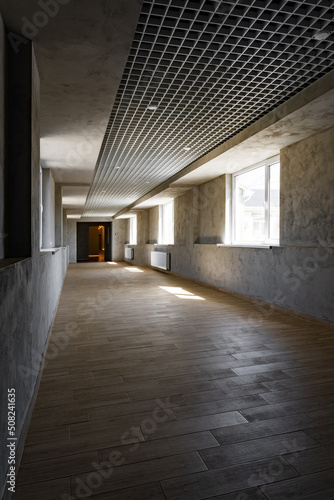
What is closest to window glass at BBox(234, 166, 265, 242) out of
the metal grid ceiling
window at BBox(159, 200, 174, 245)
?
the metal grid ceiling

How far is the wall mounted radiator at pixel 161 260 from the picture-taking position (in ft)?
37.0

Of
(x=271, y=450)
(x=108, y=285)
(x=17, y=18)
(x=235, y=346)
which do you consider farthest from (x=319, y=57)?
(x=108, y=285)

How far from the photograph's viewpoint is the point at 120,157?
21.1 feet

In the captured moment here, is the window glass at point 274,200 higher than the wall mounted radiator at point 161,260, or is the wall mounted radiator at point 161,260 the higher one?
the window glass at point 274,200

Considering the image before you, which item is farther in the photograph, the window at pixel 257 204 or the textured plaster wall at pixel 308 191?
the window at pixel 257 204

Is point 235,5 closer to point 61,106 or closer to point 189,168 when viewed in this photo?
point 61,106

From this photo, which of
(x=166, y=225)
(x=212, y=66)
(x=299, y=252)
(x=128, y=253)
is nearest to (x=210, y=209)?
(x=299, y=252)

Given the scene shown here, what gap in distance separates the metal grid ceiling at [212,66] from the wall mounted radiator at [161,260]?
19.9 ft

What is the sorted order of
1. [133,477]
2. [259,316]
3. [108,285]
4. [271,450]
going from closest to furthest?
[133,477] < [271,450] < [259,316] < [108,285]

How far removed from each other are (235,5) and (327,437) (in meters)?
2.81

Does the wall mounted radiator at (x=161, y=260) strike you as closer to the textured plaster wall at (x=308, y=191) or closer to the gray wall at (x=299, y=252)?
the gray wall at (x=299, y=252)

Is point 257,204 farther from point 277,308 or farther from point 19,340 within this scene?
point 19,340

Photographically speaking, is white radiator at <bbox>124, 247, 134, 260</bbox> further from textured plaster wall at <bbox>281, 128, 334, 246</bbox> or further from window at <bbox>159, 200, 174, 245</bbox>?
textured plaster wall at <bbox>281, 128, 334, 246</bbox>

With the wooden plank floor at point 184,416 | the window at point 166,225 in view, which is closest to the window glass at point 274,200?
the wooden plank floor at point 184,416
